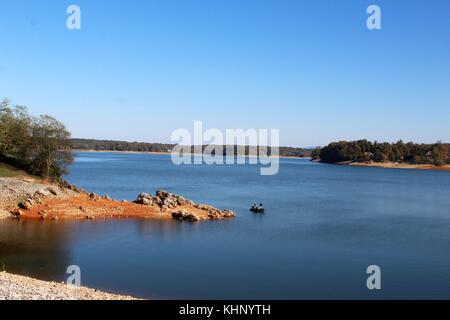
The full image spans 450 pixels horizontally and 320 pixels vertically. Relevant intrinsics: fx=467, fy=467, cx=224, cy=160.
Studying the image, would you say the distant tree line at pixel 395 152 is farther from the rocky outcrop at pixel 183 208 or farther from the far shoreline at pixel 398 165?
the rocky outcrop at pixel 183 208

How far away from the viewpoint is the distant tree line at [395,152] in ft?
510

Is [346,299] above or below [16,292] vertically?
below

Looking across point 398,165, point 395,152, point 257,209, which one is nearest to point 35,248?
point 257,209

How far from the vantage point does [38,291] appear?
1630cm

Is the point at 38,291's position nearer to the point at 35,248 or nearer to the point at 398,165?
the point at 35,248

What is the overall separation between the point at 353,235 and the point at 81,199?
77.4 feet

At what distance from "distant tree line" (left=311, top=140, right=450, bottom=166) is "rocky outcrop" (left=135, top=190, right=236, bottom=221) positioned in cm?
12982

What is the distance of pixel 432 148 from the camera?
15912 centimetres

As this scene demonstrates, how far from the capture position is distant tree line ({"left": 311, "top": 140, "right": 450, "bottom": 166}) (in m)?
156

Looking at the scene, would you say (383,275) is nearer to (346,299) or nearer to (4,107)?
(346,299)

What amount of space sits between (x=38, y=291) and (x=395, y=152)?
158m

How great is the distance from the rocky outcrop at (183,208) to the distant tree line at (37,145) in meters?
10.4

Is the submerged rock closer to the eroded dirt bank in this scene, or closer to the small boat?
the eroded dirt bank
